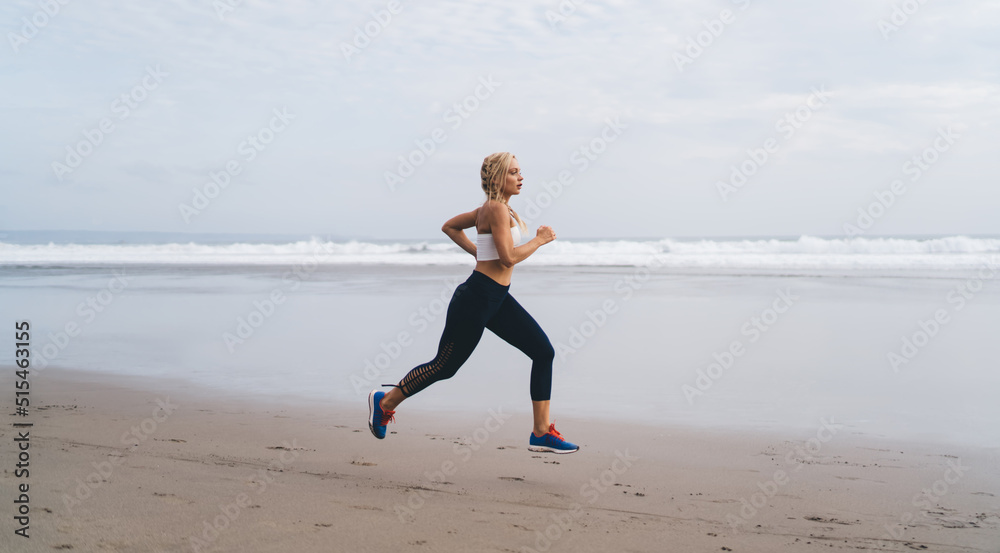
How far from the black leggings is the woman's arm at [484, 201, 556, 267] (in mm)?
205

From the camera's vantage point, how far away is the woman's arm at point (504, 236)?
4027 mm

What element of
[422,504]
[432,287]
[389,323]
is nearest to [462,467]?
[422,504]

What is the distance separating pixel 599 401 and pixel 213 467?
3186mm

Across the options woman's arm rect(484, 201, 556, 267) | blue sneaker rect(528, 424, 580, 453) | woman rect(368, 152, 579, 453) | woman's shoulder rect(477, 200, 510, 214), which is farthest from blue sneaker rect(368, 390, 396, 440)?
woman's shoulder rect(477, 200, 510, 214)

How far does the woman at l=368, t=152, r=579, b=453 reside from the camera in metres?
4.09

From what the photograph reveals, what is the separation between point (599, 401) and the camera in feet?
20.7

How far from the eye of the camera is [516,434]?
17.5 feet

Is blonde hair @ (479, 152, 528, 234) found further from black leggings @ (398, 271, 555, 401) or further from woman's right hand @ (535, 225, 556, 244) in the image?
black leggings @ (398, 271, 555, 401)

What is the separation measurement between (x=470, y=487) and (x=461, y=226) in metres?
1.51

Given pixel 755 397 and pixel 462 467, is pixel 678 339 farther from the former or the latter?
pixel 462 467

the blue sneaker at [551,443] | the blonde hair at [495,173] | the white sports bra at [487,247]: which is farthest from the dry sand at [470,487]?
the blonde hair at [495,173]

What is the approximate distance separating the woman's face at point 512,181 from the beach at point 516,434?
1645 mm

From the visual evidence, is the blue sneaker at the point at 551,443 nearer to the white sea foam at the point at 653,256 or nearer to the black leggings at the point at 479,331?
the black leggings at the point at 479,331

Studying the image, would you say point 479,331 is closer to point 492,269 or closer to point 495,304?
point 495,304
